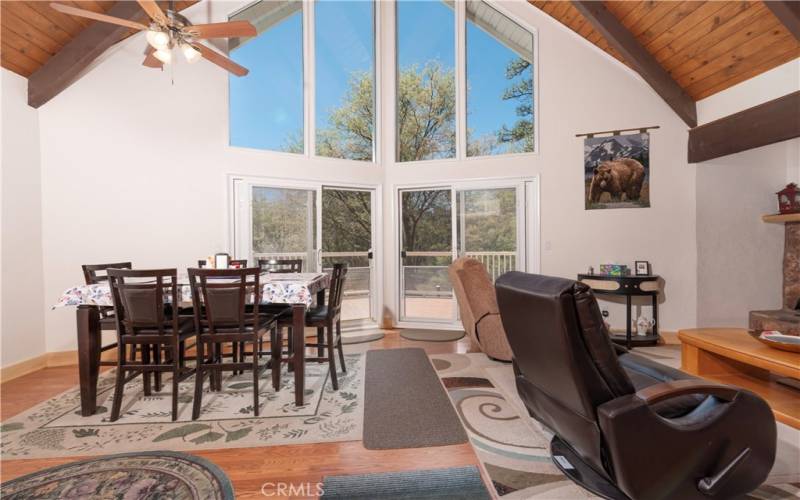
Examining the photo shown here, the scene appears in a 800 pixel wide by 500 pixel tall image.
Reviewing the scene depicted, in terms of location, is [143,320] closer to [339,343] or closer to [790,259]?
[339,343]

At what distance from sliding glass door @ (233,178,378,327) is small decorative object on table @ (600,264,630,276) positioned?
9.65 feet

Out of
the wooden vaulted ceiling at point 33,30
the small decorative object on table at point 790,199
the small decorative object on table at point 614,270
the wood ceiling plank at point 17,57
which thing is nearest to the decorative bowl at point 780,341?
the small decorative object on table at point 614,270

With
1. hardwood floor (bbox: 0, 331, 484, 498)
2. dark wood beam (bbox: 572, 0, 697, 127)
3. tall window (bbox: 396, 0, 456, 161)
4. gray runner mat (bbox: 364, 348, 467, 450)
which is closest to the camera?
hardwood floor (bbox: 0, 331, 484, 498)

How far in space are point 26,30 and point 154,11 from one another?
1.84 m

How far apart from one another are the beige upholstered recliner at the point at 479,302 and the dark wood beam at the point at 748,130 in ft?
9.37

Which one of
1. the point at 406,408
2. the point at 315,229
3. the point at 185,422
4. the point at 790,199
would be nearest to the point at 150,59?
the point at 315,229

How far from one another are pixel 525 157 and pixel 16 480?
5.22 meters

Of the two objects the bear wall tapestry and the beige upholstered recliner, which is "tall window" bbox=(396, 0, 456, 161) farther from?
the beige upholstered recliner

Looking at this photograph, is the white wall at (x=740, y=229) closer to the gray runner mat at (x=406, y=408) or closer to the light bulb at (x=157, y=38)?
the gray runner mat at (x=406, y=408)

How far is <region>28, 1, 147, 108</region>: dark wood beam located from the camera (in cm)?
353

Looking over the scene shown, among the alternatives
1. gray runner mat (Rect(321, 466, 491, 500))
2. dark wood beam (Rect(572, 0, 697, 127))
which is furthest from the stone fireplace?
gray runner mat (Rect(321, 466, 491, 500))

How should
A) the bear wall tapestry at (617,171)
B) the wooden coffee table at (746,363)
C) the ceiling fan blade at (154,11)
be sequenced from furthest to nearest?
the bear wall tapestry at (617,171) → the ceiling fan blade at (154,11) → the wooden coffee table at (746,363)

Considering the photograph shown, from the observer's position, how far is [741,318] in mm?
4121

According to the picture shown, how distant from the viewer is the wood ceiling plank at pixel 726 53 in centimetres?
316
